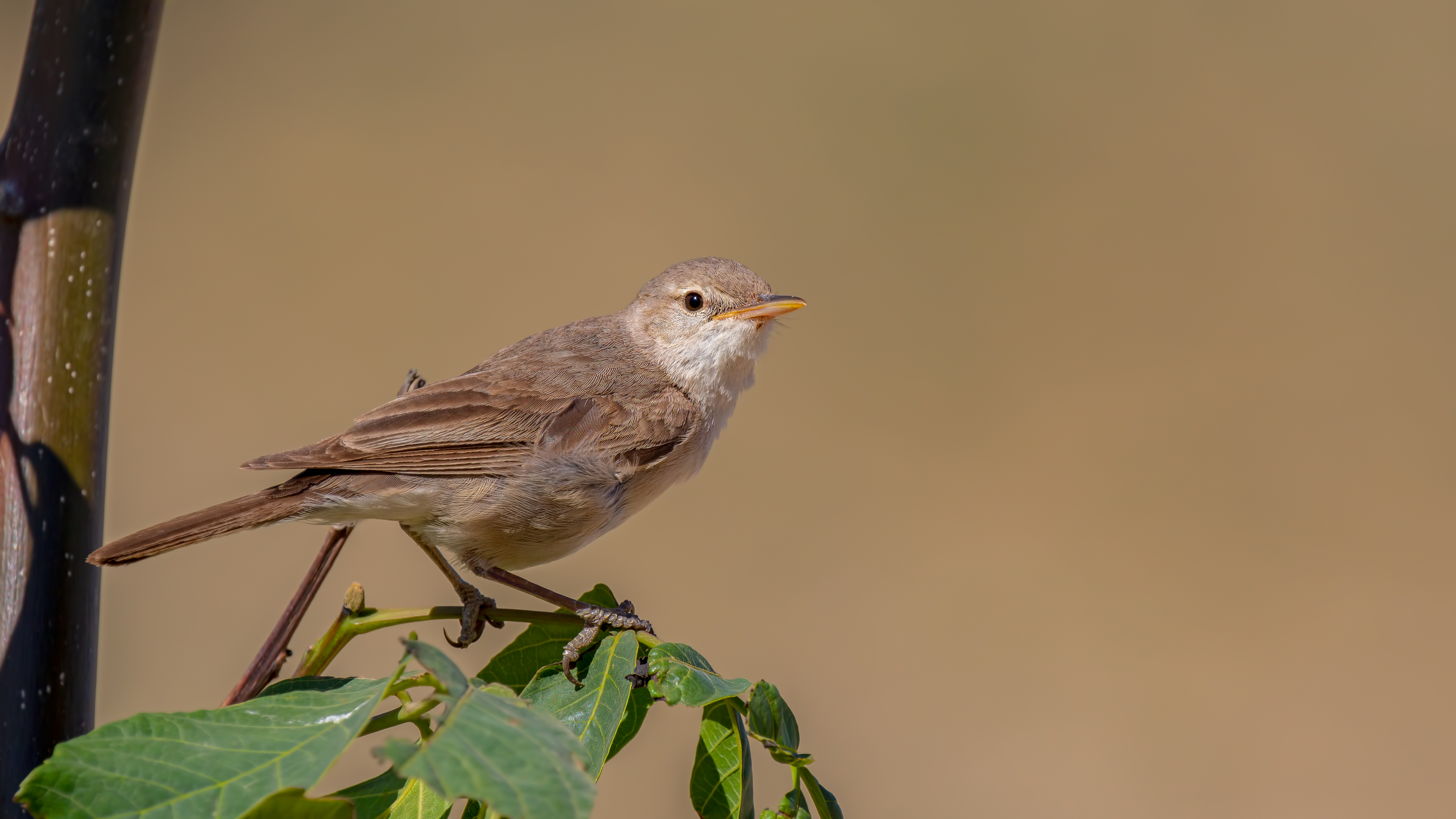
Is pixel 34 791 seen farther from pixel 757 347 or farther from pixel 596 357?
pixel 757 347

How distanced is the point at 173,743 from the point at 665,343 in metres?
2.23

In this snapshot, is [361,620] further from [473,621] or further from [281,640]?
[473,621]

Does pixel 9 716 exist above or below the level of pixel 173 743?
below

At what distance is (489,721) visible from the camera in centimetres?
84

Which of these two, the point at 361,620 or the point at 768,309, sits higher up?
the point at 768,309

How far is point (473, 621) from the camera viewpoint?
223 cm

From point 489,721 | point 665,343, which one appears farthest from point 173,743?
point 665,343

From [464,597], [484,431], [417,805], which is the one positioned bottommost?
[464,597]

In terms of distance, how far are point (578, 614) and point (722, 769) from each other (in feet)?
1.06

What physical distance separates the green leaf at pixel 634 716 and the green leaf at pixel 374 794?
266mm

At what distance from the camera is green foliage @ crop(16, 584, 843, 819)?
0.79 meters

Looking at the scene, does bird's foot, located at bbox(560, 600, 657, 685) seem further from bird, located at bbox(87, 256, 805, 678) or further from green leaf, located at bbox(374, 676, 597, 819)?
green leaf, located at bbox(374, 676, 597, 819)

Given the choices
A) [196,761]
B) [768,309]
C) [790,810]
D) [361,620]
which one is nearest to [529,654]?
[361,620]

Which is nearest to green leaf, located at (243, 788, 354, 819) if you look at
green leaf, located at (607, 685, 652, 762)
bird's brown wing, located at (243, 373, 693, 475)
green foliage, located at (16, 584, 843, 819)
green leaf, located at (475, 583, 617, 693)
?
green foliage, located at (16, 584, 843, 819)
